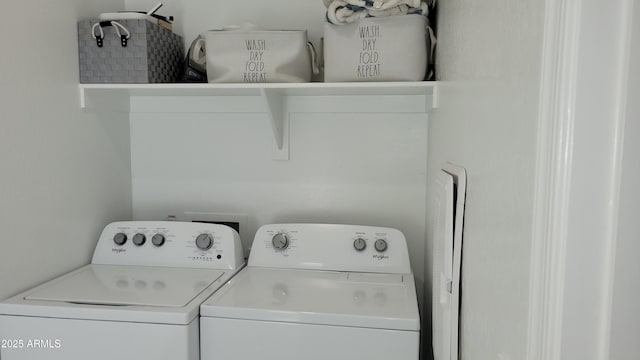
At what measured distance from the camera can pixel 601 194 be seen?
385mm

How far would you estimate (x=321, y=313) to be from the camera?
1184mm

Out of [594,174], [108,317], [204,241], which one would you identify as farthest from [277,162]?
[594,174]

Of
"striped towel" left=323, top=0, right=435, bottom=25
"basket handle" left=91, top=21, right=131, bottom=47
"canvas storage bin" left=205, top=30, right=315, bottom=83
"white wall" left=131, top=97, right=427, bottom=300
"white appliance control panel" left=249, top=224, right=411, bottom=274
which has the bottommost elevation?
"white appliance control panel" left=249, top=224, right=411, bottom=274

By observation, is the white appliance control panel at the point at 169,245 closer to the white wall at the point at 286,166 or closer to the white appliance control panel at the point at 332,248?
the white appliance control panel at the point at 332,248

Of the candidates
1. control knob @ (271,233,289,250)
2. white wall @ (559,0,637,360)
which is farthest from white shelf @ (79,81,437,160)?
white wall @ (559,0,637,360)

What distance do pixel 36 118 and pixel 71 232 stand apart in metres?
0.42

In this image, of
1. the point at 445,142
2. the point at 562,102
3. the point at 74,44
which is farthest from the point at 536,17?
the point at 74,44

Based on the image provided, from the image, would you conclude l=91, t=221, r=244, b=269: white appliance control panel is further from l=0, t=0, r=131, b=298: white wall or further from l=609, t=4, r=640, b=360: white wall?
l=609, t=4, r=640, b=360: white wall

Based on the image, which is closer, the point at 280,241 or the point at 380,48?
the point at 380,48

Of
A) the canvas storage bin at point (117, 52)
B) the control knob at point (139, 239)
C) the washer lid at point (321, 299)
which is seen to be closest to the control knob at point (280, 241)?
the washer lid at point (321, 299)

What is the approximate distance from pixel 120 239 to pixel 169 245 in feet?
0.62

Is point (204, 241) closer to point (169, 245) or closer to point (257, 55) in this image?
point (169, 245)

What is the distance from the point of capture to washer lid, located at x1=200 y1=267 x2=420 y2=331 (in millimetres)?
1173

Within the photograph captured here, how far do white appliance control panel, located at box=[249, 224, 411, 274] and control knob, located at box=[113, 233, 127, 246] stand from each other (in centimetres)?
48
